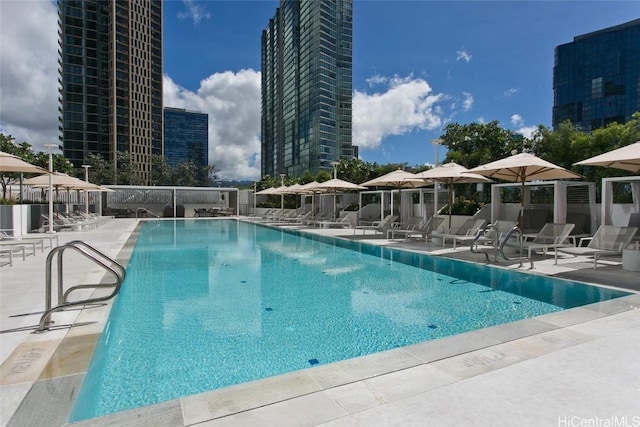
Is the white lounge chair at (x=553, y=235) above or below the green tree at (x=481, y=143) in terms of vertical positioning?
below

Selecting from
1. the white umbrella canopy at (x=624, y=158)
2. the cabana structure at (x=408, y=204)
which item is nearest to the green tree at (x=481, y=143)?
the cabana structure at (x=408, y=204)

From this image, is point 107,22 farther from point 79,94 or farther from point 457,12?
point 457,12

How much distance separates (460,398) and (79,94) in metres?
96.2

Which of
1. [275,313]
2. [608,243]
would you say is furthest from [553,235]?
[275,313]

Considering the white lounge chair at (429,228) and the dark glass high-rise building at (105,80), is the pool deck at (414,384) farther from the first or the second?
the dark glass high-rise building at (105,80)

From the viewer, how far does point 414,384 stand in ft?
8.59

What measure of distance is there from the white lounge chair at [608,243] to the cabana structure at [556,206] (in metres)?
3.58

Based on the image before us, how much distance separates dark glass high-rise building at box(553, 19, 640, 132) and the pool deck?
60.3 meters

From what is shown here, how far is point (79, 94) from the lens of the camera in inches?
3095

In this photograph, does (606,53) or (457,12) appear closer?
(457,12)

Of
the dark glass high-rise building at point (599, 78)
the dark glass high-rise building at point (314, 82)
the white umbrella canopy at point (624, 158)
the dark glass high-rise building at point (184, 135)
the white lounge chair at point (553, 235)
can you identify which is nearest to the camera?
the white umbrella canopy at point (624, 158)

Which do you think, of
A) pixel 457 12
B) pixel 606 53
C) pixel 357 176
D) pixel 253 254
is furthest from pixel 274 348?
pixel 606 53

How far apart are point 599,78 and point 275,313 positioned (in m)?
73.2

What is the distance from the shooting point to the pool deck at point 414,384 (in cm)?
219
